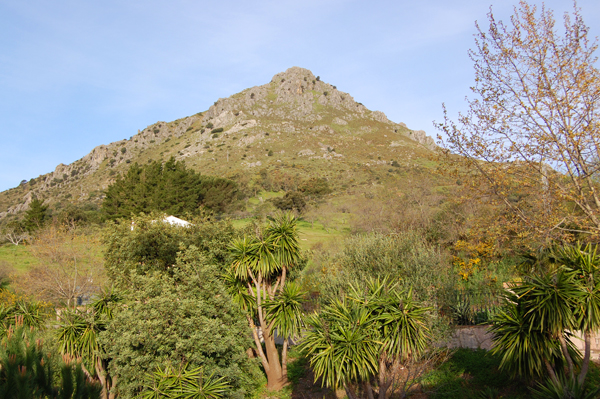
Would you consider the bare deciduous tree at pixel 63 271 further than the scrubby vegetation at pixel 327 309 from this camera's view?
Yes

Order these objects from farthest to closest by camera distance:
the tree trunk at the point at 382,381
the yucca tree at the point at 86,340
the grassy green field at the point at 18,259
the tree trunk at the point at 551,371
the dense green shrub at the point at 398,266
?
the grassy green field at the point at 18,259
the dense green shrub at the point at 398,266
the yucca tree at the point at 86,340
the tree trunk at the point at 382,381
the tree trunk at the point at 551,371

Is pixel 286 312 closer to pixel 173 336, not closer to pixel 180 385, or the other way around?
pixel 173 336

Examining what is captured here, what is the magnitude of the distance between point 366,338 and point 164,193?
127 ft

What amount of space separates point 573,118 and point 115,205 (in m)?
47.4

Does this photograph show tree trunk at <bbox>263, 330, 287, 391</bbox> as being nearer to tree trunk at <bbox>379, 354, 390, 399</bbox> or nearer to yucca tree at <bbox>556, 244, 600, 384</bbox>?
tree trunk at <bbox>379, 354, 390, 399</bbox>

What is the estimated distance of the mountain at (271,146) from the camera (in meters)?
84.6

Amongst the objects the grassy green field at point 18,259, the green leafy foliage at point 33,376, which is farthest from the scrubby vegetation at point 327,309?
the grassy green field at point 18,259

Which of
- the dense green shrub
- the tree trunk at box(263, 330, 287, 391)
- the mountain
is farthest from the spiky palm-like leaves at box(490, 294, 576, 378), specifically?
the mountain

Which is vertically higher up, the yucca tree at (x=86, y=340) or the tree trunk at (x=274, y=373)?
the yucca tree at (x=86, y=340)

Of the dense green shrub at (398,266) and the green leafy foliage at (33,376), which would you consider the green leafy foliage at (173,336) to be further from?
the dense green shrub at (398,266)

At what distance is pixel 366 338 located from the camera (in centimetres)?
962

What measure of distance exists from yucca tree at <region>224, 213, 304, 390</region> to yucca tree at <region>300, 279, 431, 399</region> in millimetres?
3185

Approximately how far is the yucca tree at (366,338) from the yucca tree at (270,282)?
10.4ft

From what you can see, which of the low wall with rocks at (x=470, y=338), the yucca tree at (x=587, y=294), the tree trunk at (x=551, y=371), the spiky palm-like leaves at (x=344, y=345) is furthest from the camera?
the low wall with rocks at (x=470, y=338)
